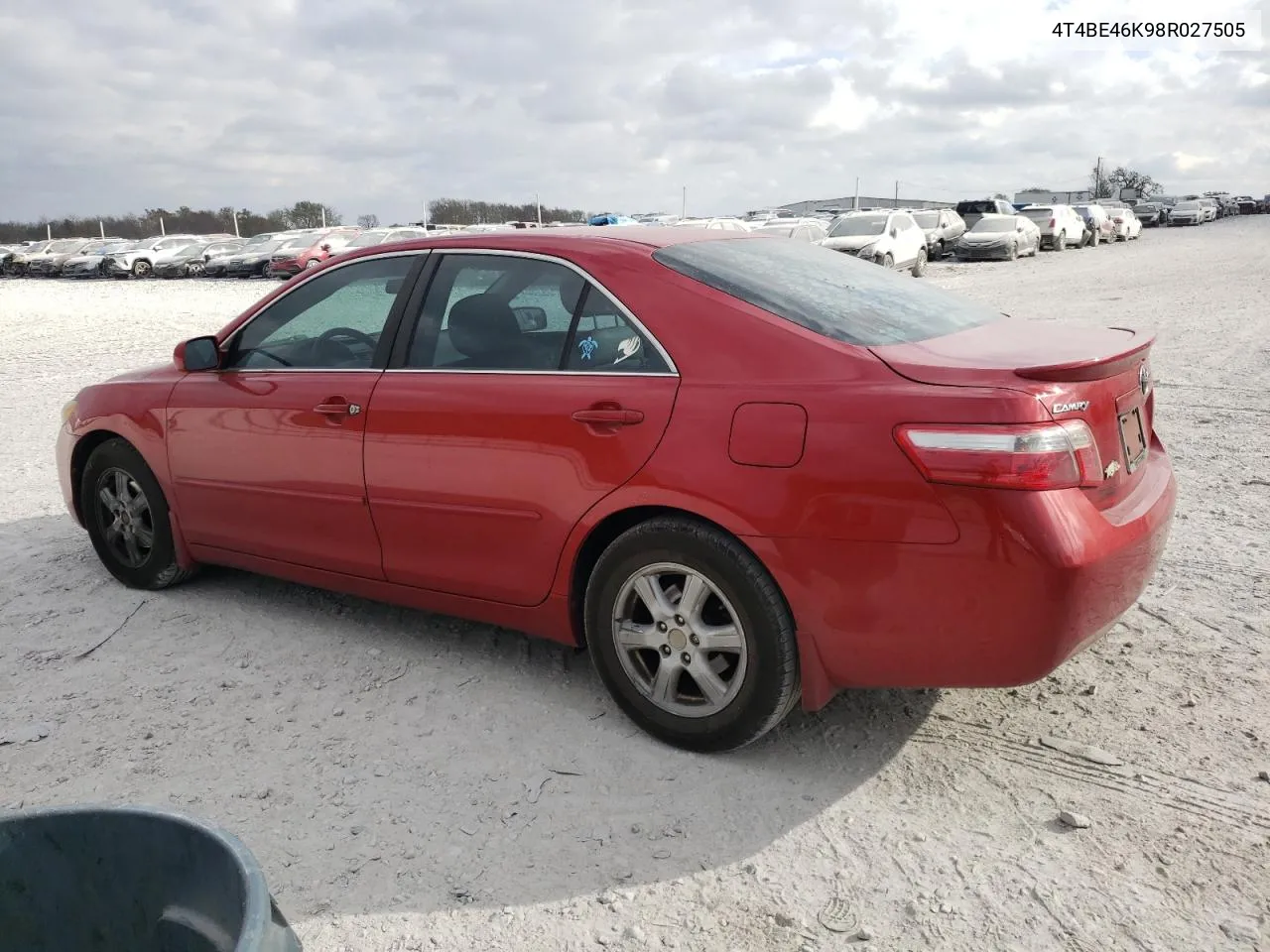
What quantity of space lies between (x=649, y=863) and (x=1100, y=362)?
6.10ft

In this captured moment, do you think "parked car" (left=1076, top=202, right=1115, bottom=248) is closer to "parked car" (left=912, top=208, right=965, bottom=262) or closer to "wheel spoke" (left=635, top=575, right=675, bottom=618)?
"parked car" (left=912, top=208, right=965, bottom=262)

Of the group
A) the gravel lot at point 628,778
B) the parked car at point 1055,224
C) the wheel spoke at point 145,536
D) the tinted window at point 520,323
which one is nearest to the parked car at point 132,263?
the parked car at point 1055,224

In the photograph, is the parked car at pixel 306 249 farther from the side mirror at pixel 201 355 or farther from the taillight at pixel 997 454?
the taillight at pixel 997 454

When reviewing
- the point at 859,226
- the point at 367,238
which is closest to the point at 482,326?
the point at 859,226

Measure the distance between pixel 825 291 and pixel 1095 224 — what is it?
44.5 meters

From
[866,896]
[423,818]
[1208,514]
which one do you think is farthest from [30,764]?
[1208,514]

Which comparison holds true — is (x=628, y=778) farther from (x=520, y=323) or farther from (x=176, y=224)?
(x=176, y=224)

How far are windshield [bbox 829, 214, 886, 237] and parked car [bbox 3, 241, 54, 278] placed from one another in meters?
35.0

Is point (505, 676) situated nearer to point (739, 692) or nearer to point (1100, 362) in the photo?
point (739, 692)

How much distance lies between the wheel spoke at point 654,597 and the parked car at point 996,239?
104ft

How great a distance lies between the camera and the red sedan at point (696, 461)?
2.88 metres

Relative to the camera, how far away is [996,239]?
32.8 metres

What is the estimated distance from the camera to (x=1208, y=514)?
5.54 metres

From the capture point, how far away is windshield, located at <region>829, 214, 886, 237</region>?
26312 mm
